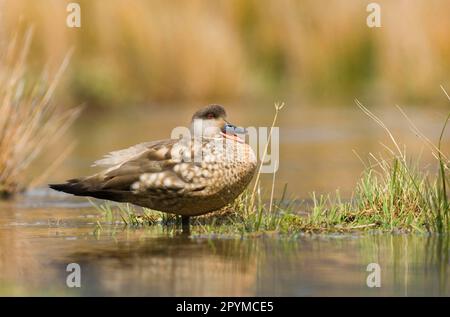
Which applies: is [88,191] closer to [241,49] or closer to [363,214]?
[363,214]

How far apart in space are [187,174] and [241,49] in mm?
20985

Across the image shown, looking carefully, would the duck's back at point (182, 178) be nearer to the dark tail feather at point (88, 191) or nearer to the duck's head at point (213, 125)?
the dark tail feather at point (88, 191)

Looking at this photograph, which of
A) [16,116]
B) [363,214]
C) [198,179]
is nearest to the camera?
[198,179]

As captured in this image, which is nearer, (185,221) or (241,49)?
(185,221)

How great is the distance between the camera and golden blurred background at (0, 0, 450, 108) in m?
26.0

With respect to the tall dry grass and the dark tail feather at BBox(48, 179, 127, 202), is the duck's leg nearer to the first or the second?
the dark tail feather at BBox(48, 179, 127, 202)

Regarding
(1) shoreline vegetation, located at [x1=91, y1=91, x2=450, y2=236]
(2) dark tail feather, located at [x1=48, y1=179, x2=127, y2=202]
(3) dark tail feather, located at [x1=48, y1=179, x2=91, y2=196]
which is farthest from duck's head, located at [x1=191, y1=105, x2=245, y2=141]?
(3) dark tail feather, located at [x1=48, y1=179, x2=91, y2=196]

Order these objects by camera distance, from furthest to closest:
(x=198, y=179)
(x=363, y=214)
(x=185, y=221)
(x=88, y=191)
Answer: (x=185, y=221) → (x=363, y=214) → (x=88, y=191) → (x=198, y=179)

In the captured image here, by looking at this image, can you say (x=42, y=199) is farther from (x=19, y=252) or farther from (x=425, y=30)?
(x=425, y=30)

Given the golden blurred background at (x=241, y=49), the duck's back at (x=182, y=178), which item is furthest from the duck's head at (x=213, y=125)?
the golden blurred background at (x=241, y=49)

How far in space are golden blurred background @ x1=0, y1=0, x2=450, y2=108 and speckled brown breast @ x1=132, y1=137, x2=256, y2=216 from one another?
16246mm

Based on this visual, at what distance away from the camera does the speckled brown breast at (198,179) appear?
8.68 meters

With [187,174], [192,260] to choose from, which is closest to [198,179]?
[187,174]

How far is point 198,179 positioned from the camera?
28.5ft
